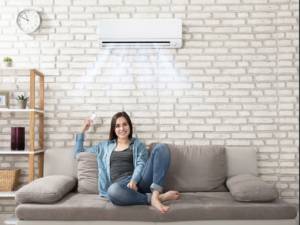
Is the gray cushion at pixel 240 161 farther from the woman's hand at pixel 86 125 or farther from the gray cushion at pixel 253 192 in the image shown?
the woman's hand at pixel 86 125

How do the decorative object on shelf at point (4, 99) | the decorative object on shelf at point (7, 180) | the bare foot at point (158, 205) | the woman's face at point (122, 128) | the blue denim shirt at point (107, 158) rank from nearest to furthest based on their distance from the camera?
the bare foot at point (158, 205)
the blue denim shirt at point (107, 158)
the woman's face at point (122, 128)
the decorative object on shelf at point (7, 180)
the decorative object on shelf at point (4, 99)

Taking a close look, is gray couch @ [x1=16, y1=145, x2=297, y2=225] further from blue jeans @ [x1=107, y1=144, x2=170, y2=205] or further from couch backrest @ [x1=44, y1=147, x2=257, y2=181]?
couch backrest @ [x1=44, y1=147, x2=257, y2=181]

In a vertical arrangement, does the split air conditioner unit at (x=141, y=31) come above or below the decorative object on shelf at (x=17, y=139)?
above

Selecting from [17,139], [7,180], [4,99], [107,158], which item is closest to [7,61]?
[4,99]

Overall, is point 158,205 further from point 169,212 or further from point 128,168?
point 128,168

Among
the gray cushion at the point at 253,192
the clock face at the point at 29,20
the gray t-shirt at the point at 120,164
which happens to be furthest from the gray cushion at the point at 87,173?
the clock face at the point at 29,20

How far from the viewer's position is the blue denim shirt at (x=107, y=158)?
→ 132 inches

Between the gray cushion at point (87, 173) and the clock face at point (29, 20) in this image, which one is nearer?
the gray cushion at point (87, 173)

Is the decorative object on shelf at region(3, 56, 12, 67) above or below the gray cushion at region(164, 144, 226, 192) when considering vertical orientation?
above

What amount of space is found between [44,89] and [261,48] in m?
2.10

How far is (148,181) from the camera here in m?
3.29

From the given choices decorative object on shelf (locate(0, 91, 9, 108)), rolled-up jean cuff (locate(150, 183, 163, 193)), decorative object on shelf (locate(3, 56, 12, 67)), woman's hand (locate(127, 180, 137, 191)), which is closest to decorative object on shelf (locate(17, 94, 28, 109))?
decorative object on shelf (locate(0, 91, 9, 108))

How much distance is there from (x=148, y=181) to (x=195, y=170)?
534 mm

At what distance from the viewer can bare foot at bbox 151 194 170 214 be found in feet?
9.82
